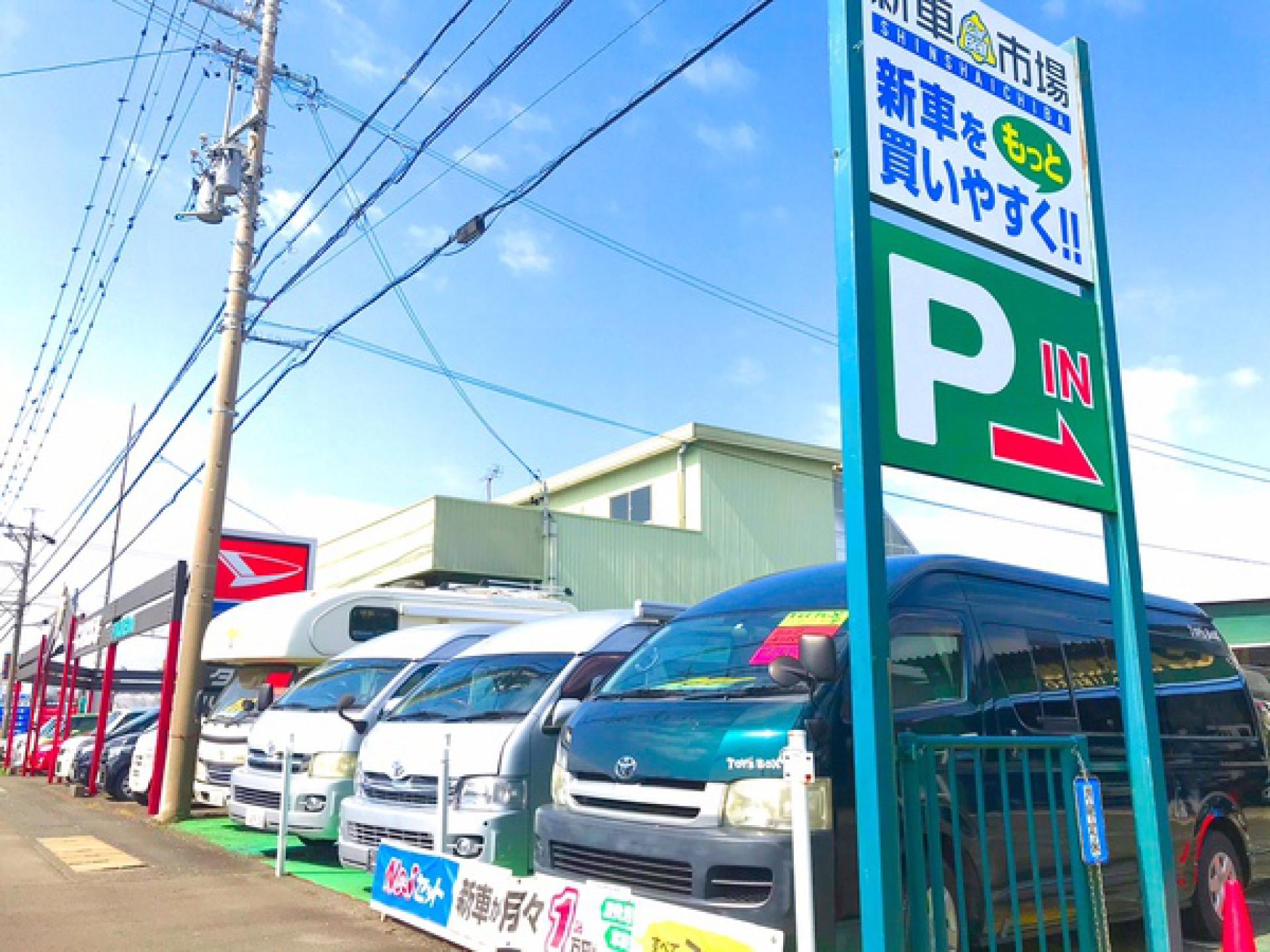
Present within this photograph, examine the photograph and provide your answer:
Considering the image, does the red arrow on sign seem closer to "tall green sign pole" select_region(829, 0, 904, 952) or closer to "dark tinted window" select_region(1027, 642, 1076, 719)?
"tall green sign pole" select_region(829, 0, 904, 952)

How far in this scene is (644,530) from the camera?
26906 mm

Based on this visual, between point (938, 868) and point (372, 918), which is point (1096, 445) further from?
point (372, 918)

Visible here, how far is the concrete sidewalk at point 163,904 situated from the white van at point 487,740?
0.68 meters

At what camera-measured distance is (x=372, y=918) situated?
7.59m

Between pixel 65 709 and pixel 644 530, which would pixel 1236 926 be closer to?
pixel 644 530

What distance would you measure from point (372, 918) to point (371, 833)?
89cm

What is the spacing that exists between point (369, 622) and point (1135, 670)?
10663mm

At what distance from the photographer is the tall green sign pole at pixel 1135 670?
4.68 metres

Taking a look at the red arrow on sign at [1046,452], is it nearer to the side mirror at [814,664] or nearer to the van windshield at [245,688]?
the side mirror at [814,664]

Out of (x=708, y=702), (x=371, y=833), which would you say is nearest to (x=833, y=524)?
(x=371, y=833)

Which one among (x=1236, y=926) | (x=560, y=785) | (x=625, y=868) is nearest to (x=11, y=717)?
(x=560, y=785)

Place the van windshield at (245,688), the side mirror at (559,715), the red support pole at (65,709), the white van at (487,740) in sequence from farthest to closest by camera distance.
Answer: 1. the red support pole at (65,709)
2. the van windshield at (245,688)
3. the side mirror at (559,715)
4. the white van at (487,740)

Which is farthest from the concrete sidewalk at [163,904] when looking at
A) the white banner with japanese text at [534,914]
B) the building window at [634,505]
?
the building window at [634,505]

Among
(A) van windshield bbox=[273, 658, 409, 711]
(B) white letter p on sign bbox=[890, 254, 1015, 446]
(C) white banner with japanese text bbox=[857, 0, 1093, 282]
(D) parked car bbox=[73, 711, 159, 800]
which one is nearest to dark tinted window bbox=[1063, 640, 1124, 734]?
(C) white banner with japanese text bbox=[857, 0, 1093, 282]
